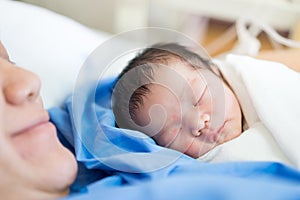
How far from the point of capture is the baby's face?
2.70 feet

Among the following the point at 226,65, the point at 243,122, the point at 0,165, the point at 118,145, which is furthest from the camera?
the point at 226,65

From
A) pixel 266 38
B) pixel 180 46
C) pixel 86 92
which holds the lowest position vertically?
pixel 266 38

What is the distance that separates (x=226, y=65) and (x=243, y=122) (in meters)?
0.16

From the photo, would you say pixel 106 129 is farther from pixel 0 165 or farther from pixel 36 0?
pixel 36 0

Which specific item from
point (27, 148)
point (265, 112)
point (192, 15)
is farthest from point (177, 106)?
point (192, 15)

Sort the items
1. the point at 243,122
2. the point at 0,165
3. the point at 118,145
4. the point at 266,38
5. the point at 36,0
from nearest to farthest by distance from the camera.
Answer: the point at 0,165 < the point at 118,145 < the point at 243,122 < the point at 36,0 < the point at 266,38

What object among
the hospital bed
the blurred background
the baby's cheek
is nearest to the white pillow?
the hospital bed

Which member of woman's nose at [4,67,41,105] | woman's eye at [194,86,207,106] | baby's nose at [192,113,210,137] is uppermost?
woman's nose at [4,67,41,105]

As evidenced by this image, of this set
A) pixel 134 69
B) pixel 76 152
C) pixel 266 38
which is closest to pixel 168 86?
pixel 134 69

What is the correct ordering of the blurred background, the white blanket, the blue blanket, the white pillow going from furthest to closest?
the blurred background, the white pillow, the white blanket, the blue blanket

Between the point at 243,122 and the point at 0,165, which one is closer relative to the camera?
the point at 0,165

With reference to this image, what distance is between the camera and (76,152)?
2.61ft

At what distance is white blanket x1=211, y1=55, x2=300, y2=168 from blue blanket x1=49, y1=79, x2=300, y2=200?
86 millimetres

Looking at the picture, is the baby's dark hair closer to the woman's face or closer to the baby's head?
the baby's head
